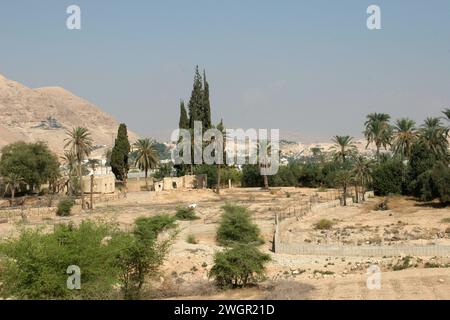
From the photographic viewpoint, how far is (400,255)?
3117 centimetres

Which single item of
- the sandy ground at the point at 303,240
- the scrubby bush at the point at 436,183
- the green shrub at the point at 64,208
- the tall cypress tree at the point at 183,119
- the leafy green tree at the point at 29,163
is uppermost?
the tall cypress tree at the point at 183,119

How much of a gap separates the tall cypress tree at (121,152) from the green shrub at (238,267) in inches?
2065

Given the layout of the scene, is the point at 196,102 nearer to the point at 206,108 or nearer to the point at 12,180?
the point at 206,108

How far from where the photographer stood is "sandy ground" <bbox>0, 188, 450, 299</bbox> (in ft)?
74.5

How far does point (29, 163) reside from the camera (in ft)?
215

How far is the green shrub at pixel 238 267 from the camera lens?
2417 cm

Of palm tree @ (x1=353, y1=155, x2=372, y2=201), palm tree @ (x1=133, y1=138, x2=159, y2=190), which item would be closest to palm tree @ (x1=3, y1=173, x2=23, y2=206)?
palm tree @ (x1=133, y1=138, x2=159, y2=190)

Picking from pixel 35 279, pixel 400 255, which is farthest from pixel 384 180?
pixel 35 279

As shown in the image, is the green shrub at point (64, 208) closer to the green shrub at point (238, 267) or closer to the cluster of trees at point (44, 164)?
the cluster of trees at point (44, 164)

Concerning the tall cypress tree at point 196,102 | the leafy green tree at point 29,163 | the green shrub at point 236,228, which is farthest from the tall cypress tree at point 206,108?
the green shrub at point 236,228

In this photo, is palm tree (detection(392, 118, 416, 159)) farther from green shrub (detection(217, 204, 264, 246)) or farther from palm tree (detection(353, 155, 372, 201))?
green shrub (detection(217, 204, 264, 246))

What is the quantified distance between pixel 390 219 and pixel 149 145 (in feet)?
127

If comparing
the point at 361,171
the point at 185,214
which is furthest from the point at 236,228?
the point at 361,171

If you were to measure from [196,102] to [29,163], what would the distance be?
30.7m
